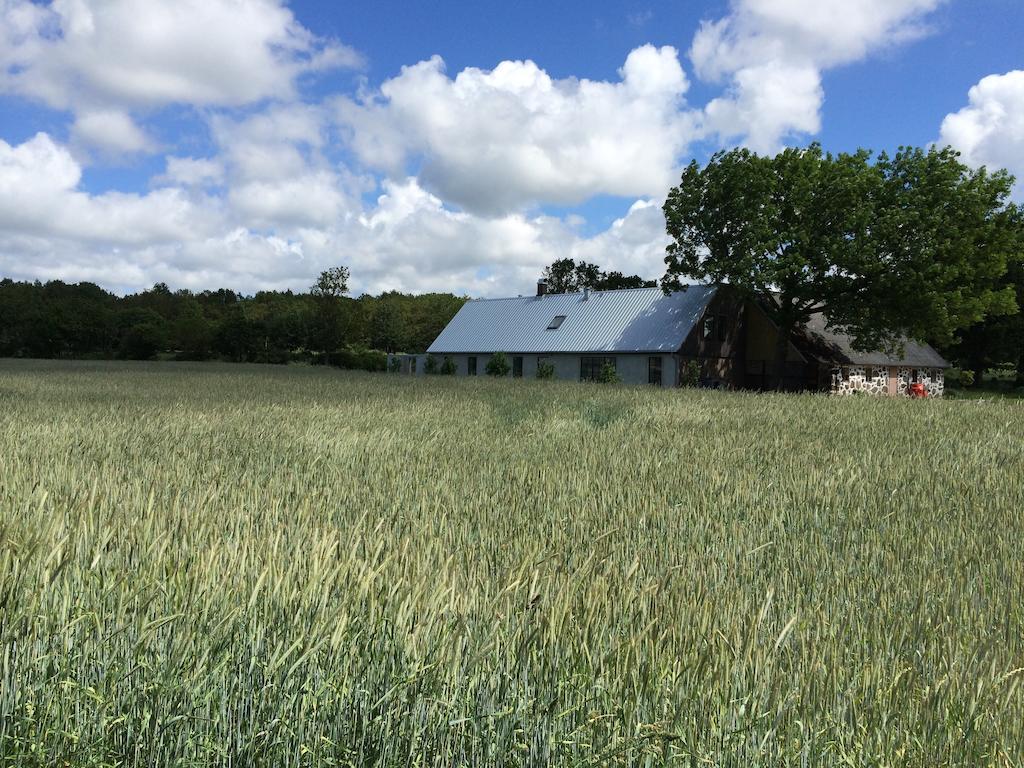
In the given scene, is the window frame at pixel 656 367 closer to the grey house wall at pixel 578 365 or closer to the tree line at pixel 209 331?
the grey house wall at pixel 578 365

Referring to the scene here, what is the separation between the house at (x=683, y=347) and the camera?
42281mm

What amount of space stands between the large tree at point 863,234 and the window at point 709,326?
5261 millimetres

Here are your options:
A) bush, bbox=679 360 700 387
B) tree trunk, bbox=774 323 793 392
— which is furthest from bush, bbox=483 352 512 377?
tree trunk, bbox=774 323 793 392

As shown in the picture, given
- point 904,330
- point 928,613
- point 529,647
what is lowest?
point 928,613

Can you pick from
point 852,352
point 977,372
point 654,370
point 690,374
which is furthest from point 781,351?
point 977,372

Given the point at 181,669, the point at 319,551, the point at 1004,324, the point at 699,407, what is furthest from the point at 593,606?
the point at 1004,324

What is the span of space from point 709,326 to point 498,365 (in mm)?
13640

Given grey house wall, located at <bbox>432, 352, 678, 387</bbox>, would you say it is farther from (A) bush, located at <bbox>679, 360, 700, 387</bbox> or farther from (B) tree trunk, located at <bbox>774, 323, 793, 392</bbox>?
(B) tree trunk, located at <bbox>774, 323, 793, 392</bbox>

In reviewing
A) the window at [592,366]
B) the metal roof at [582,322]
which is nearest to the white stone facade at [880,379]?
the metal roof at [582,322]

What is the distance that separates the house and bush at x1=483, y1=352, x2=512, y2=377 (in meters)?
0.60

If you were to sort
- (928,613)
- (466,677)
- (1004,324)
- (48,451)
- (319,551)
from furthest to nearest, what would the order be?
(1004,324)
(48,451)
(928,613)
(319,551)
(466,677)

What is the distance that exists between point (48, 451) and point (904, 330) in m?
43.9

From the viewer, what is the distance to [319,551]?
3.27m

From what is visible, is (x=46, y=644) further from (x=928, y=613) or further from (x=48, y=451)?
(x=48, y=451)
